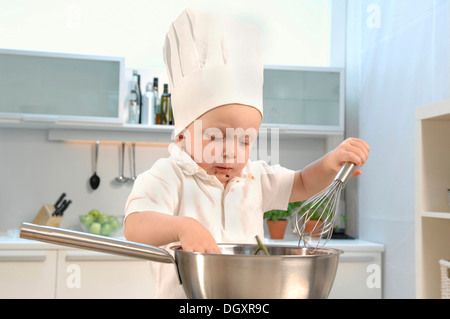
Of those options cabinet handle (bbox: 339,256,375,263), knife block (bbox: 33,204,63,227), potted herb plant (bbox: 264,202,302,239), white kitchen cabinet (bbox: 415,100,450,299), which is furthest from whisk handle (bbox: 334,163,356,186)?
knife block (bbox: 33,204,63,227)

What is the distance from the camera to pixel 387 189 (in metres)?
2.10

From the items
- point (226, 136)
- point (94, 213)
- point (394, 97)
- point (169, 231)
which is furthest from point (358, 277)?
point (169, 231)

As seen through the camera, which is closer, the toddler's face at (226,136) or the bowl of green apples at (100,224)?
the toddler's face at (226,136)

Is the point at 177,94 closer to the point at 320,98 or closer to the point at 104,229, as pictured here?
the point at 104,229

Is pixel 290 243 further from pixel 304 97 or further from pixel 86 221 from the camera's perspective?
pixel 86 221

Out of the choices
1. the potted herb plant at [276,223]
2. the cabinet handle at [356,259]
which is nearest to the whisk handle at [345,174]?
the cabinet handle at [356,259]

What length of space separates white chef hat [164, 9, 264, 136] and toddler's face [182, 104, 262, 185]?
0.01 meters

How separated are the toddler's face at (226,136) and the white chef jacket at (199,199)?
0.16ft

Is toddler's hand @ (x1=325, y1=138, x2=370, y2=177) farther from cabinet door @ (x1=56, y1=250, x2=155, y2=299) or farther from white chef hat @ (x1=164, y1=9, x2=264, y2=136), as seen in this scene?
cabinet door @ (x1=56, y1=250, x2=155, y2=299)

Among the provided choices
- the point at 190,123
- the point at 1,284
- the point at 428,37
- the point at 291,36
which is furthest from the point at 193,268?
the point at 291,36

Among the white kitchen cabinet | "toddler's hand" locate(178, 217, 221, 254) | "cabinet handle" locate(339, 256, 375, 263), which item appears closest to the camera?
"toddler's hand" locate(178, 217, 221, 254)

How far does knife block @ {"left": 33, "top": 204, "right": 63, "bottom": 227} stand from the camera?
7.23 feet

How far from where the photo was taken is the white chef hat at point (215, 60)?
661 mm

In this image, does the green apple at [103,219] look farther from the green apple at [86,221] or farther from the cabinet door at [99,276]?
the cabinet door at [99,276]
